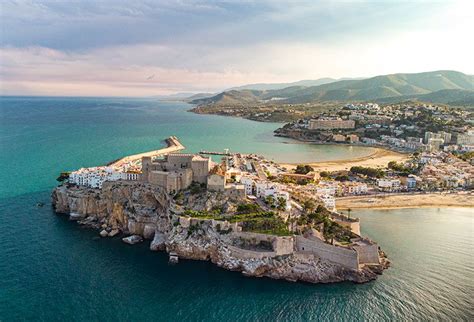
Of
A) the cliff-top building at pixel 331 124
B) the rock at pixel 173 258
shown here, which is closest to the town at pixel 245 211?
the rock at pixel 173 258

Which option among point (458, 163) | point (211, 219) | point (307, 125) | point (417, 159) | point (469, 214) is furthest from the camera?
point (307, 125)

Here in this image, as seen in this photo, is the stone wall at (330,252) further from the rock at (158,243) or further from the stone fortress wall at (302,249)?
the rock at (158,243)

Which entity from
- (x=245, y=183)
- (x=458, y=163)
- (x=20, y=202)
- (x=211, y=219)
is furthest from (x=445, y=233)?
A: (x=20, y=202)

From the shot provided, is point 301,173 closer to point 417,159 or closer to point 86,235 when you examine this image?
point 417,159

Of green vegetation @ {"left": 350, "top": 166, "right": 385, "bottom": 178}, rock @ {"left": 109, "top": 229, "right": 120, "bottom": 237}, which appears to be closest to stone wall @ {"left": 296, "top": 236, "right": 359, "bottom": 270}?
rock @ {"left": 109, "top": 229, "right": 120, "bottom": 237}

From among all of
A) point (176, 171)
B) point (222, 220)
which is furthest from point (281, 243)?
point (176, 171)

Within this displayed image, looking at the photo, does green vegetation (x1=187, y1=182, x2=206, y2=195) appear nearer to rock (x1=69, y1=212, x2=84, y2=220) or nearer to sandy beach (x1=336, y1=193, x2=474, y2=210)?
rock (x1=69, y1=212, x2=84, y2=220)
